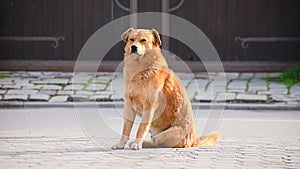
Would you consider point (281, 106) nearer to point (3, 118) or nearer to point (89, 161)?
point (3, 118)

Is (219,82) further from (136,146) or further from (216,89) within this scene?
(136,146)

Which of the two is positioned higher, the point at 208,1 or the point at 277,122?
the point at 208,1

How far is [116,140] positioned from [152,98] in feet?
3.47

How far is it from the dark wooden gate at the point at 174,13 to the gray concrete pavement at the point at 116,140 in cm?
374

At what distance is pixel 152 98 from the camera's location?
7660 millimetres

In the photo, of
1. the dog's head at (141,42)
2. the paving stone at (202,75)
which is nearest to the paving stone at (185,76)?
the paving stone at (202,75)

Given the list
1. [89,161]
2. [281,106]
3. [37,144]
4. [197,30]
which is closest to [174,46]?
[197,30]

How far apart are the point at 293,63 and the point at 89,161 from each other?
27.3ft

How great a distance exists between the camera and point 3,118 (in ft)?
34.8

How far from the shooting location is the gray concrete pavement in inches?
281

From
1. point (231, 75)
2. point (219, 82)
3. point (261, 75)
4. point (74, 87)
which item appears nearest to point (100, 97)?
point (74, 87)

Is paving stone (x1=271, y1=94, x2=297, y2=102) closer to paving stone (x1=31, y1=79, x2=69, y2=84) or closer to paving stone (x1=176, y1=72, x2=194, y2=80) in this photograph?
paving stone (x1=176, y1=72, x2=194, y2=80)

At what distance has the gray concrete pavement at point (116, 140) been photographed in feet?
23.4

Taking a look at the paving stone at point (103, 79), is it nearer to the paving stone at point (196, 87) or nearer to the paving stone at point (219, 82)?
the paving stone at point (196, 87)
